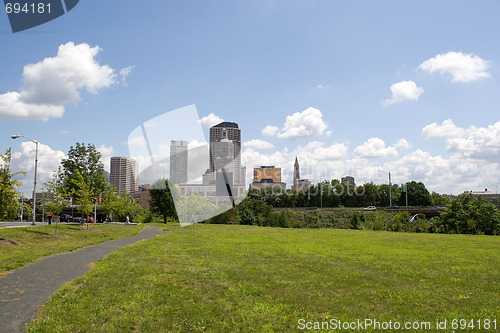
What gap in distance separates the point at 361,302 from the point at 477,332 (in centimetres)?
224

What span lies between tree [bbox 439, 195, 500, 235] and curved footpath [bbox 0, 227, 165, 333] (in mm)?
33654

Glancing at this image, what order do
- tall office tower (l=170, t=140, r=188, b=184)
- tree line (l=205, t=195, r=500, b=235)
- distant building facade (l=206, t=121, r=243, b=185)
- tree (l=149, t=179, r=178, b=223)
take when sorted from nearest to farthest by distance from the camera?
tall office tower (l=170, t=140, r=188, b=184), tree line (l=205, t=195, r=500, b=235), distant building facade (l=206, t=121, r=243, b=185), tree (l=149, t=179, r=178, b=223)

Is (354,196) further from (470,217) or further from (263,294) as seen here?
(263,294)

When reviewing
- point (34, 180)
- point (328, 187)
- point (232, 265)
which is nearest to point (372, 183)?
point (328, 187)

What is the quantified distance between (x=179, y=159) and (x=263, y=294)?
72.5 feet

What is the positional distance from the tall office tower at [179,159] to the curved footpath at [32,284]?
10.4 meters

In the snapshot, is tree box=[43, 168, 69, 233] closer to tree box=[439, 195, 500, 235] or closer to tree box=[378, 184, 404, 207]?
tree box=[439, 195, 500, 235]

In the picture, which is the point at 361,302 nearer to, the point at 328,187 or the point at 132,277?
the point at 132,277

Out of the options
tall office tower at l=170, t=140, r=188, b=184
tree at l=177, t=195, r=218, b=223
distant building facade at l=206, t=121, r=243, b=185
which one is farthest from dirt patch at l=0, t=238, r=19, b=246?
tree at l=177, t=195, r=218, b=223

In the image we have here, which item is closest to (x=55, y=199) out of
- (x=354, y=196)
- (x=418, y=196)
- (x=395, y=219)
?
(x=395, y=219)

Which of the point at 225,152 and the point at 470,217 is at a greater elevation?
the point at 225,152

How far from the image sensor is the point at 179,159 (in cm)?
2948

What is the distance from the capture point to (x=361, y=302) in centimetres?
790

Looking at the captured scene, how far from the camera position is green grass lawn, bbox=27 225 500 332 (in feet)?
22.4
